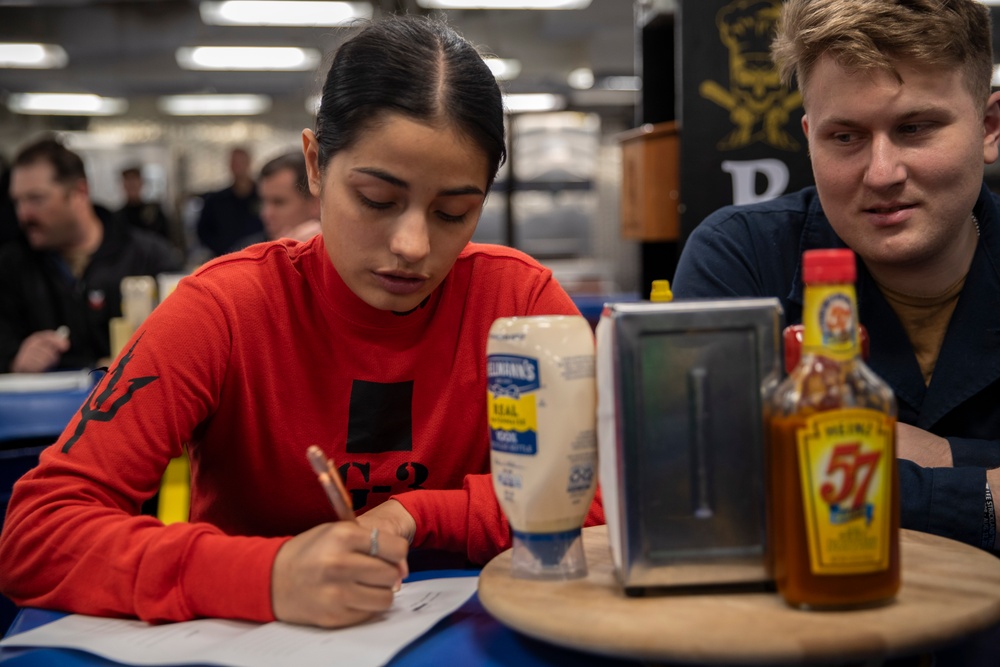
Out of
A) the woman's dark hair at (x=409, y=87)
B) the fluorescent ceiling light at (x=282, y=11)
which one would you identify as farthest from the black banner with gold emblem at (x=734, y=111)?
the fluorescent ceiling light at (x=282, y=11)

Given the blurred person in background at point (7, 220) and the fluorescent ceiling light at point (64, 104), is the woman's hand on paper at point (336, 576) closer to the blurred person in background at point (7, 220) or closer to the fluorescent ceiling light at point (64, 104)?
the blurred person in background at point (7, 220)

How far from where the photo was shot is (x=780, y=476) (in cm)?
83

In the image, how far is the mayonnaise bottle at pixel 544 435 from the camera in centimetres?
90

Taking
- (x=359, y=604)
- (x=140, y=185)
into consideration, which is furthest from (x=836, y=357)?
(x=140, y=185)

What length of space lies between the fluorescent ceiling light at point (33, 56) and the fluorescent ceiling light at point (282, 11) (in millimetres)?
1967

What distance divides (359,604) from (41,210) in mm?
3724

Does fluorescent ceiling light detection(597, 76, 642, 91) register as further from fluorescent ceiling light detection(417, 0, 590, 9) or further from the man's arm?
the man's arm

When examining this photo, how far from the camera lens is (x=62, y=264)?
4.15 meters

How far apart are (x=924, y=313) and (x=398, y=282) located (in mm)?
912

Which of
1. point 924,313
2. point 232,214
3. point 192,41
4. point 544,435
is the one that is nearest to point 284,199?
point 924,313

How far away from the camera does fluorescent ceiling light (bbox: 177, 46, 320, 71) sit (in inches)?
388

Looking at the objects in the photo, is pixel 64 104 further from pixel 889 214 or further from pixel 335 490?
pixel 335 490

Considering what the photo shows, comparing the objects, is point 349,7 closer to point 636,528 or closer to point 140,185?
point 140,185

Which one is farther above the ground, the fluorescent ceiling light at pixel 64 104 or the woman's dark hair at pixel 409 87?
the fluorescent ceiling light at pixel 64 104
